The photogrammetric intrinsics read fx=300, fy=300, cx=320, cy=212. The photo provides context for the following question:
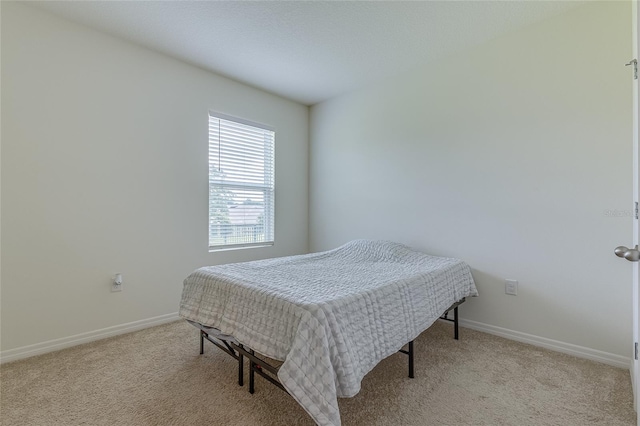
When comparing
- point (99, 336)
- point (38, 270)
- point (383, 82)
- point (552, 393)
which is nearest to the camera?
point (552, 393)

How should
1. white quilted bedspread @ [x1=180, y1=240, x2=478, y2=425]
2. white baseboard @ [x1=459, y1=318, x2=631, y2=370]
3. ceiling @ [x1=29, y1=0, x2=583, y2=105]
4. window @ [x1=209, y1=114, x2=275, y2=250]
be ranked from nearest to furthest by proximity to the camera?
1. white quilted bedspread @ [x1=180, y1=240, x2=478, y2=425]
2. white baseboard @ [x1=459, y1=318, x2=631, y2=370]
3. ceiling @ [x1=29, y1=0, x2=583, y2=105]
4. window @ [x1=209, y1=114, x2=275, y2=250]

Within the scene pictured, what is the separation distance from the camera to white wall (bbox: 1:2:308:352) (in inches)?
80.5

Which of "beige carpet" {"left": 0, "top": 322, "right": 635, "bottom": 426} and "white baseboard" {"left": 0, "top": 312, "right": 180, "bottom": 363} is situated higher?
"white baseboard" {"left": 0, "top": 312, "right": 180, "bottom": 363}

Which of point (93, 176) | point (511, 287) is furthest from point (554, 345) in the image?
point (93, 176)

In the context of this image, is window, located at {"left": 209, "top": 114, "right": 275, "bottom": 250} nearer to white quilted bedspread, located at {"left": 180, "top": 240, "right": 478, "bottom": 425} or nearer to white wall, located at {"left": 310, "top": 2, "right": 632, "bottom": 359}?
white quilted bedspread, located at {"left": 180, "top": 240, "right": 478, "bottom": 425}

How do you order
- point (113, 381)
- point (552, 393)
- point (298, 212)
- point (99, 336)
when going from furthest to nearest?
point (298, 212) < point (99, 336) < point (113, 381) < point (552, 393)

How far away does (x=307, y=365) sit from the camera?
4.00 feet

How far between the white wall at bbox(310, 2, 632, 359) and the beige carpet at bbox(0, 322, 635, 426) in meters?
0.41

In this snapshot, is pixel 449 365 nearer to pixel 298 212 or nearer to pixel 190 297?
pixel 190 297

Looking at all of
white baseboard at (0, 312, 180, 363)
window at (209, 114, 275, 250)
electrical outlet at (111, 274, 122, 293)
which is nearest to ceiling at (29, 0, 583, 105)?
window at (209, 114, 275, 250)

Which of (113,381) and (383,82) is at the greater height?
(383,82)

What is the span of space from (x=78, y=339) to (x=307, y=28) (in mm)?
2917

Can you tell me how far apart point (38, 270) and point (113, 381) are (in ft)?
3.39

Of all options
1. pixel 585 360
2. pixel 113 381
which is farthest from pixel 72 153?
pixel 585 360
